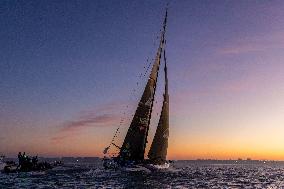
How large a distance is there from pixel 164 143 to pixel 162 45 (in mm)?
20595

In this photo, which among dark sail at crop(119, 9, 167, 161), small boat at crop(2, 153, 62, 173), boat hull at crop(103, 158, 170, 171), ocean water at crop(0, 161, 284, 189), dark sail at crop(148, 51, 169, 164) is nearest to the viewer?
ocean water at crop(0, 161, 284, 189)

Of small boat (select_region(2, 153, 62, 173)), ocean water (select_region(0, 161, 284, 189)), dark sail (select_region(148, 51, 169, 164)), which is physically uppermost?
dark sail (select_region(148, 51, 169, 164))

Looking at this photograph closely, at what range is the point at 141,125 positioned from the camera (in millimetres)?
71875

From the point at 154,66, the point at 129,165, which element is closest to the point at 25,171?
the point at 129,165

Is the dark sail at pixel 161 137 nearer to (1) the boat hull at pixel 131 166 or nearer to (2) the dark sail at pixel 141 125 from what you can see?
(1) the boat hull at pixel 131 166

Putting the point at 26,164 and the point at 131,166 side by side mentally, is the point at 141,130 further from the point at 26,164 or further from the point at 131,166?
the point at 26,164

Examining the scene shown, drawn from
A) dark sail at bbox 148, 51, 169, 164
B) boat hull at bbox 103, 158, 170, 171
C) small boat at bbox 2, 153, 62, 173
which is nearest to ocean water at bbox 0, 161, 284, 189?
boat hull at bbox 103, 158, 170, 171

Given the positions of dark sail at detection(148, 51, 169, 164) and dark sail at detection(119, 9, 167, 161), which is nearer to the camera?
dark sail at detection(119, 9, 167, 161)

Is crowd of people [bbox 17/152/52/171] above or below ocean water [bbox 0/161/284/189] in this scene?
above

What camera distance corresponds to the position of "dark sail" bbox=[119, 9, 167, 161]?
70.9 meters

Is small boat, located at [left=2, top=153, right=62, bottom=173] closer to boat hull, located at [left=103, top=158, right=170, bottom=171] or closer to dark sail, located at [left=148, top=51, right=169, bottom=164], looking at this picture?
boat hull, located at [left=103, top=158, right=170, bottom=171]

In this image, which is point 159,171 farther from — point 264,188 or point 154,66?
point 264,188

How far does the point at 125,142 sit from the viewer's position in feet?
237

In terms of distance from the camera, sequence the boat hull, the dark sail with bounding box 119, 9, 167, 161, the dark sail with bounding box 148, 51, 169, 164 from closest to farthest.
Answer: the boat hull < the dark sail with bounding box 119, 9, 167, 161 < the dark sail with bounding box 148, 51, 169, 164
